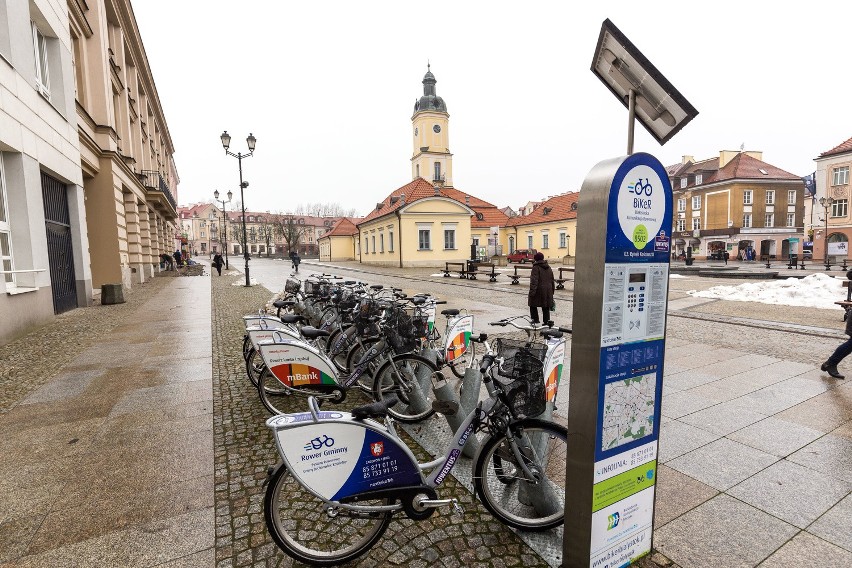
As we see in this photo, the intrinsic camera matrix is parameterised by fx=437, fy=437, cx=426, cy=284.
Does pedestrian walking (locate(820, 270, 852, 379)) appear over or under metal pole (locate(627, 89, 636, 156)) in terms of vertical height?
under

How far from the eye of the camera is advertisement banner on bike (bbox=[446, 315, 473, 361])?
5.41 metres

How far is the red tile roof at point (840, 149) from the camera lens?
3911cm

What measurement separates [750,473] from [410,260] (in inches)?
1416

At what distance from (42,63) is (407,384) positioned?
13.7m

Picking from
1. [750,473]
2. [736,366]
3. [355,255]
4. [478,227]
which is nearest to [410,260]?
[478,227]

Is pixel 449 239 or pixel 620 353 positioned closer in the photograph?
pixel 620 353

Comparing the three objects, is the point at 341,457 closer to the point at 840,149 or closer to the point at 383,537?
the point at 383,537

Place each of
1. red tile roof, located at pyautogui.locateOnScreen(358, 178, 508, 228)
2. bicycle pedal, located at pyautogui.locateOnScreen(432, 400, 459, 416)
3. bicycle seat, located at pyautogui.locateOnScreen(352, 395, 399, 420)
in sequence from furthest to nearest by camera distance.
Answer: red tile roof, located at pyautogui.locateOnScreen(358, 178, 508, 228) < bicycle pedal, located at pyautogui.locateOnScreen(432, 400, 459, 416) < bicycle seat, located at pyautogui.locateOnScreen(352, 395, 399, 420)

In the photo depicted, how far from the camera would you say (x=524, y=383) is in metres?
2.57

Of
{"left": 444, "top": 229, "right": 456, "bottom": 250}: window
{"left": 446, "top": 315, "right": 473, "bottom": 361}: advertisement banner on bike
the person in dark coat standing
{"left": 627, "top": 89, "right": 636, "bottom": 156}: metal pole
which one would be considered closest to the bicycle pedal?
{"left": 627, "top": 89, "right": 636, "bottom": 156}: metal pole

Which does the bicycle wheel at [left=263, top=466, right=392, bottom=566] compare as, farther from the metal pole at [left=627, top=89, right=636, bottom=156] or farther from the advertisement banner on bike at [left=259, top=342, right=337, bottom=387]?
the metal pole at [left=627, top=89, right=636, bottom=156]

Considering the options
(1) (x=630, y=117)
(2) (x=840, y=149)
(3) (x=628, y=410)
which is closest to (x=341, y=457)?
(3) (x=628, y=410)

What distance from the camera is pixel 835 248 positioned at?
38781 millimetres

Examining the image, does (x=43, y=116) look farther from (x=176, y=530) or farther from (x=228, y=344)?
(x=176, y=530)
